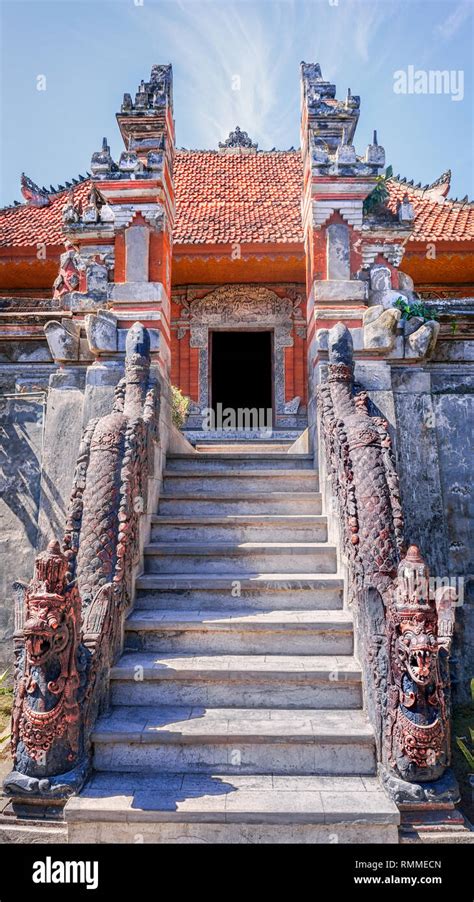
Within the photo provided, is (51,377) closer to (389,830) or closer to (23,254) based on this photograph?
(389,830)

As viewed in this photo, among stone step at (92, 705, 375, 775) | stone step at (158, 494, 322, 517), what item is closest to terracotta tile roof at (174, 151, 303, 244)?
stone step at (158, 494, 322, 517)

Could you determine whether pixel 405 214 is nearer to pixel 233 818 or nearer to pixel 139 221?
pixel 139 221

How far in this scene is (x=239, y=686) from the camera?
13.1 feet

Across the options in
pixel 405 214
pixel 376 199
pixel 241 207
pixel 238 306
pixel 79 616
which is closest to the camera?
pixel 79 616

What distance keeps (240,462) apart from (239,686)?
2648 millimetres

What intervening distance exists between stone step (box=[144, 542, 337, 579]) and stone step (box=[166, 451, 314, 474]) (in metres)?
1.21

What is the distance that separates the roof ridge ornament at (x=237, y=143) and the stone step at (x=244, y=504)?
1307 centimetres

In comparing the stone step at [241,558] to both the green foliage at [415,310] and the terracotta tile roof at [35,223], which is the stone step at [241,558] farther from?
the terracotta tile roof at [35,223]

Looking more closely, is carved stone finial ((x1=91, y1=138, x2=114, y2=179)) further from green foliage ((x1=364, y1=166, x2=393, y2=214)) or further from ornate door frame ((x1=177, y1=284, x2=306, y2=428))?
ornate door frame ((x1=177, y1=284, x2=306, y2=428))

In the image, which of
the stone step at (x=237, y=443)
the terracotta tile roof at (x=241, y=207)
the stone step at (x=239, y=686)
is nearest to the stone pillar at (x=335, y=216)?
the stone step at (x=237, y=443)

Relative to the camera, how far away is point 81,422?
231 inches

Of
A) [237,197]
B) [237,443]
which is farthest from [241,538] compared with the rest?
[237,197]

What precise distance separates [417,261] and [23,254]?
25.3 feet

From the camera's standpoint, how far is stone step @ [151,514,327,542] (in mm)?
5262
